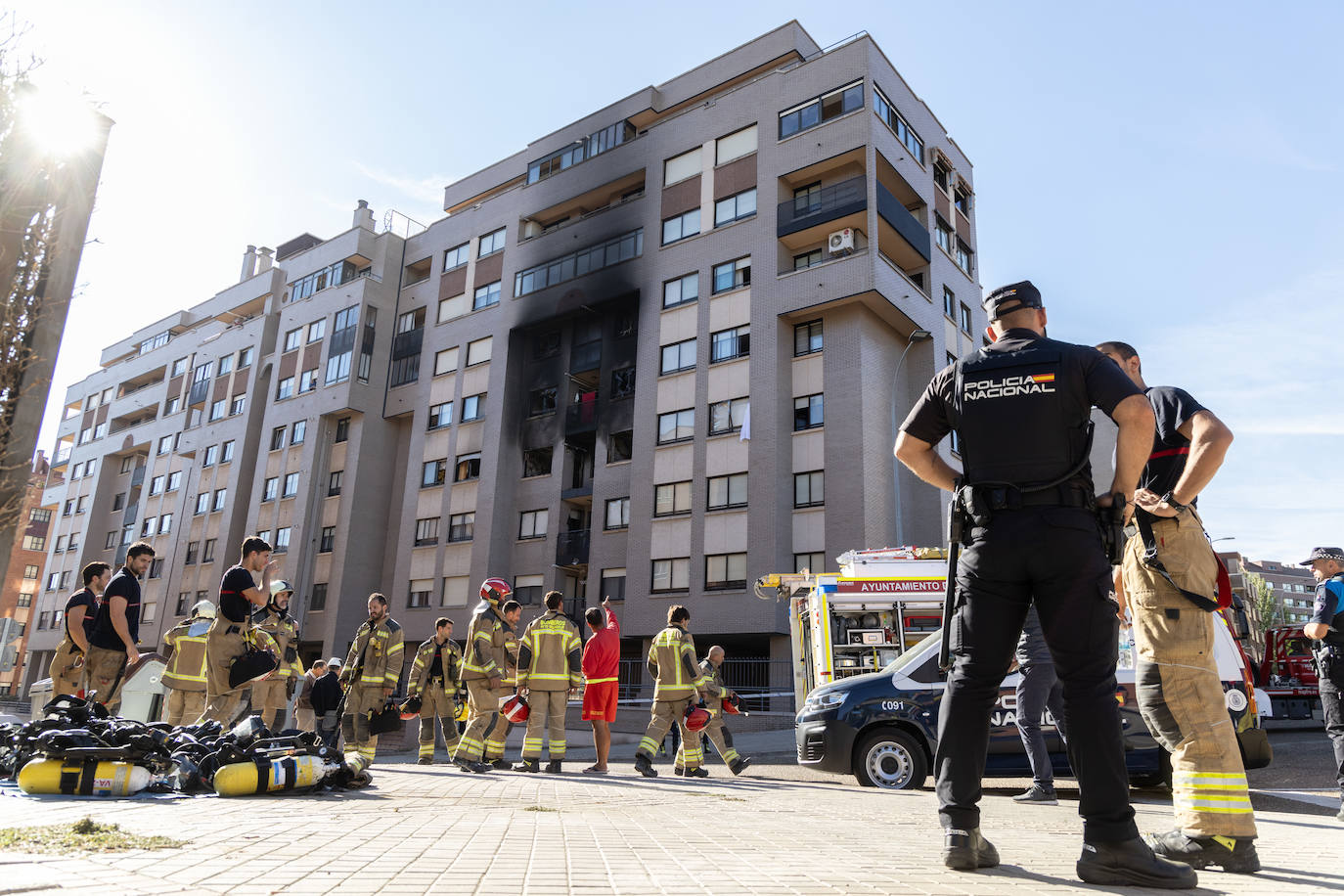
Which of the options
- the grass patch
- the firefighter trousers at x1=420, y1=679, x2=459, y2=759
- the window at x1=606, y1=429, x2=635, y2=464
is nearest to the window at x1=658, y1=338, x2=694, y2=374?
the window at x1=606, y1=429, x2=635, y2=464

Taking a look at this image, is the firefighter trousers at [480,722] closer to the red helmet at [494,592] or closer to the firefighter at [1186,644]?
the red helmet at [494,592]

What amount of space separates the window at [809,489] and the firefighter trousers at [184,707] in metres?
21.4

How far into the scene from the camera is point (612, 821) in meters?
5.06

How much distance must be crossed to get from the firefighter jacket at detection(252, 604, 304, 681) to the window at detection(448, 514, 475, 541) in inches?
953

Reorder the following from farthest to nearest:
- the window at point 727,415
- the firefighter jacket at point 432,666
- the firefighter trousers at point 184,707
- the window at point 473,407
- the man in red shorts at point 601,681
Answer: the window at point 473,407, the window at point 727,415, the firefighter jacket at point 432,666, the man in red shorts at point 601,681, the firefighter trousers at point 184,707

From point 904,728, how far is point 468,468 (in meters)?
31.3

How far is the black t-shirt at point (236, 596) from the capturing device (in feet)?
28.6

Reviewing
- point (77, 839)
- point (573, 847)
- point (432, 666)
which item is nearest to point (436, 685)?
point (432, 666)

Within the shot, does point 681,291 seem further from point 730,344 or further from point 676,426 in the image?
point 676,426

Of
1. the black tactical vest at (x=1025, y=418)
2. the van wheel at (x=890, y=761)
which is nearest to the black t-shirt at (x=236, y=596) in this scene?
the van wheel at (x=890, y=761)

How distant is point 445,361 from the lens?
4134cm

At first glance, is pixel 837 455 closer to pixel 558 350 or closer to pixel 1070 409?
pixel 558 350

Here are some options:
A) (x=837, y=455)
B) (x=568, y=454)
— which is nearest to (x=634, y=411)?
(x=568, y=454)

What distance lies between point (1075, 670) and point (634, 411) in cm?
3031
